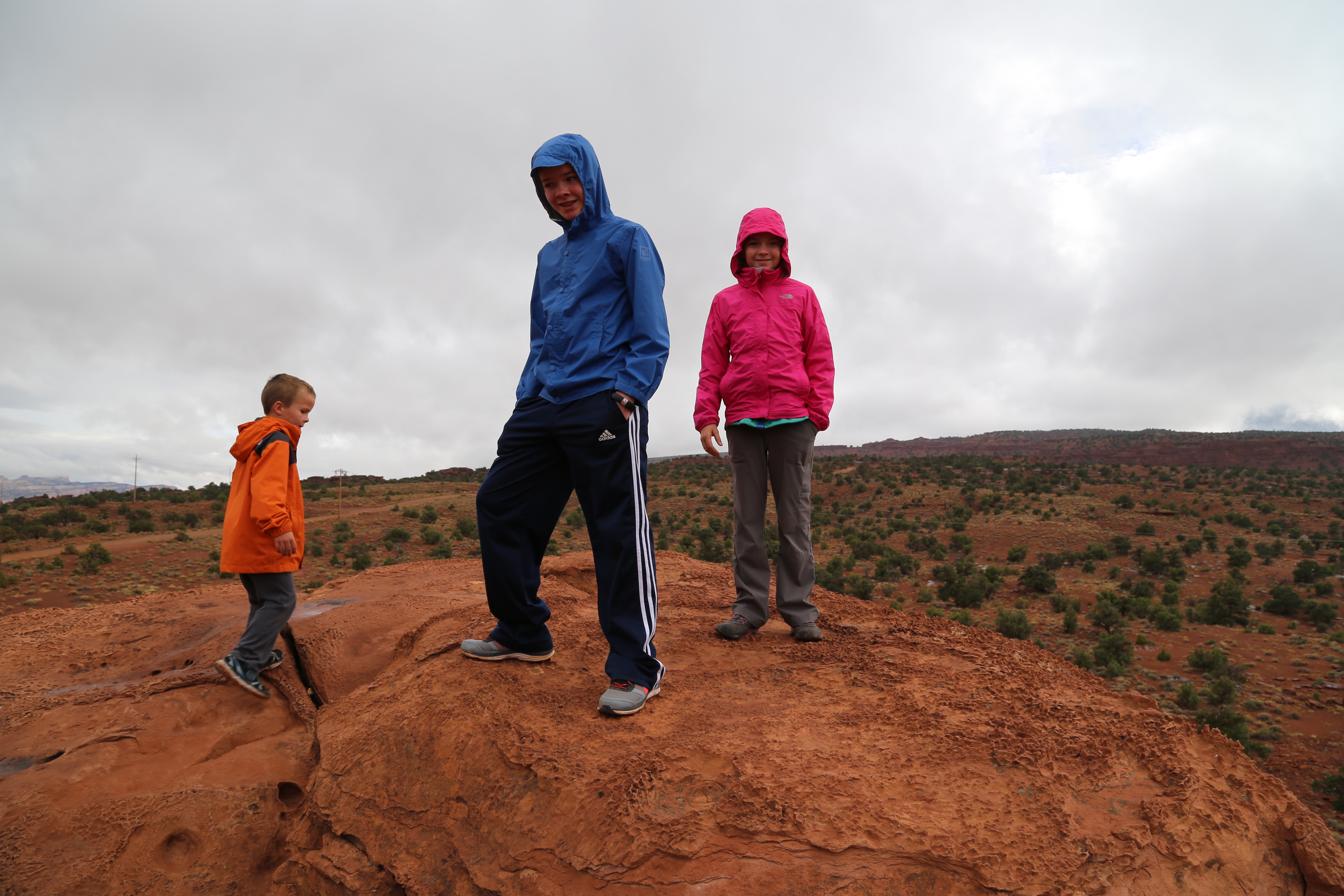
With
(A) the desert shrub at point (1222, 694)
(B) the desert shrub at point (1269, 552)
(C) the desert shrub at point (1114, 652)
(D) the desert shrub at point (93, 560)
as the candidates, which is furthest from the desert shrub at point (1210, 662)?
(D) the desert shrub at point (93, 560)

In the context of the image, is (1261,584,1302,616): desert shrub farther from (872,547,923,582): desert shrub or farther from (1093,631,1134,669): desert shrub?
(872,547,923,582): desert shrub

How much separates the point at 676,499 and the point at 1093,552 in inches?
646

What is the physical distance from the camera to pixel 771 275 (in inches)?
155

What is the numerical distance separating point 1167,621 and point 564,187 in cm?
1253

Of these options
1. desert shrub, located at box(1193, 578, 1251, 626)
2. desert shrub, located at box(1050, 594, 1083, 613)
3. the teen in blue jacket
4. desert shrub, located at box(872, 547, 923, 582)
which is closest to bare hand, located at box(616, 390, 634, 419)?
the teen in blue jacket

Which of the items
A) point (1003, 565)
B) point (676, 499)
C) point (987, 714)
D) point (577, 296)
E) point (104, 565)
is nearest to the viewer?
point (987, 714)

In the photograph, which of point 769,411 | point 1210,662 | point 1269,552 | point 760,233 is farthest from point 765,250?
point 1269,552

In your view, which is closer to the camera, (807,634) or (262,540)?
(262,540)

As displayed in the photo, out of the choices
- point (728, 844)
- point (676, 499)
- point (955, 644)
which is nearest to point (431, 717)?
point (728, 844)

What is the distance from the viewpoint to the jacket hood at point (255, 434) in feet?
11.3

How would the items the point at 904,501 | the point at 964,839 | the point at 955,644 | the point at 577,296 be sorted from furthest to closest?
the point at 904,501 < the point at 955,644 < the point at 577,296 < the point at 964,839

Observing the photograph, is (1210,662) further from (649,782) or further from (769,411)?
(649,782)

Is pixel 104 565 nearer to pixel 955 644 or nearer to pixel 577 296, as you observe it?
pixel 577 296

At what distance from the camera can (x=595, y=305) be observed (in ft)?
9.53
